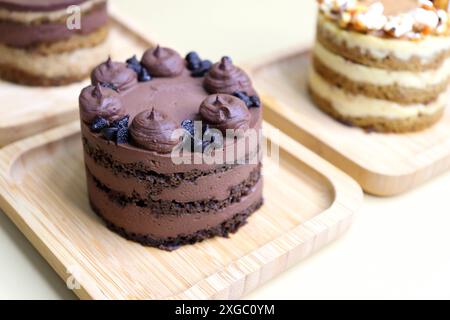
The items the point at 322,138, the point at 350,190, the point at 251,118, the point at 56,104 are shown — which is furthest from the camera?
the point at 56,104

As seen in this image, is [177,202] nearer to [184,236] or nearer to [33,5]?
[184,236]

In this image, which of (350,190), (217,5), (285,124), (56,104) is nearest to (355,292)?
(350,190)

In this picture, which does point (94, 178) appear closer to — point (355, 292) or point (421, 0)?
point (355, 292)

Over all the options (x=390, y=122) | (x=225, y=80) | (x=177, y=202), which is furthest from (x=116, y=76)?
(x=390, y=122)

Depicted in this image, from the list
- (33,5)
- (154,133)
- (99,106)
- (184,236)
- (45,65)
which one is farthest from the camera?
(45,65)

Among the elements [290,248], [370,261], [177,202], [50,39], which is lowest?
[370,261]

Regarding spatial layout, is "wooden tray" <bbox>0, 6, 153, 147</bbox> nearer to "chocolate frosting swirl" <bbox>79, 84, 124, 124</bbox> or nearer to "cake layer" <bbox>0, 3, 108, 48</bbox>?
"cake layer" <bbox>0, 3, 108, 48</bbox>
